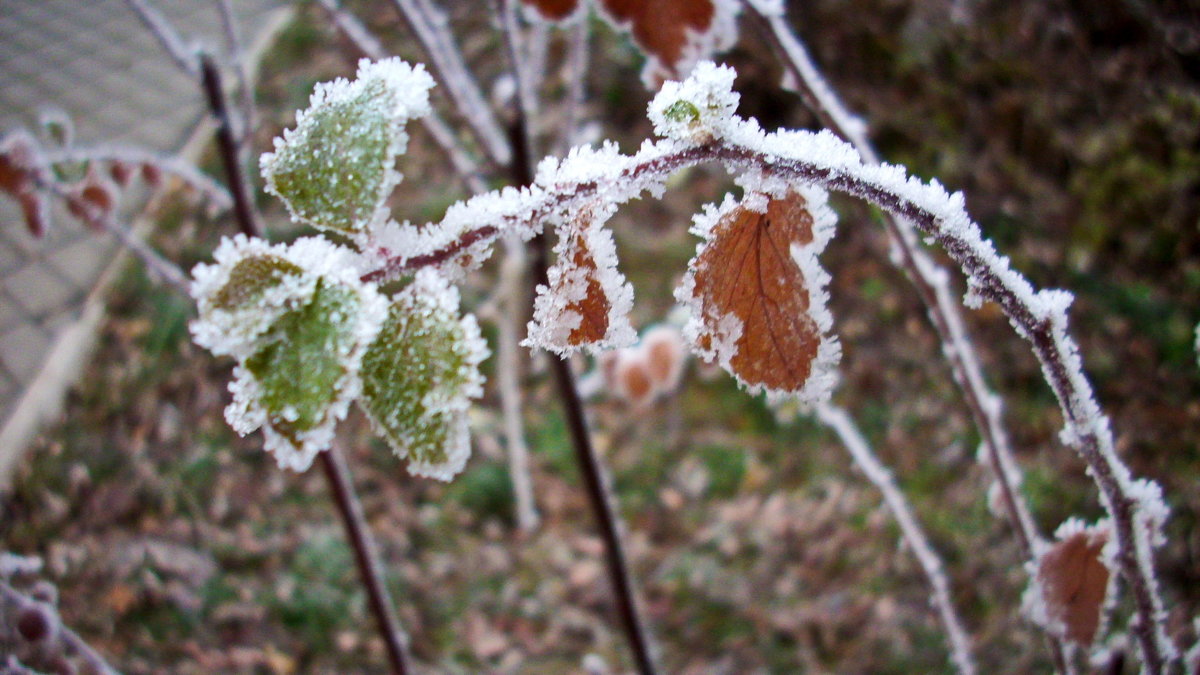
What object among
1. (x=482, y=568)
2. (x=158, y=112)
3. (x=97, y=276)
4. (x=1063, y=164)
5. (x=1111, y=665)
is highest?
(x=158, y=112)

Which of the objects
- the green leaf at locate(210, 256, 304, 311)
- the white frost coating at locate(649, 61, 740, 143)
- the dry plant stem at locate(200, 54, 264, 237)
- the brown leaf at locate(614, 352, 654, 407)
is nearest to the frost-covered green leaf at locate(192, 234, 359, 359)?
the green leaf at locate(210, 256, 304, 311)

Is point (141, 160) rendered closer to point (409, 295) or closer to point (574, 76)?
point (574, 76)

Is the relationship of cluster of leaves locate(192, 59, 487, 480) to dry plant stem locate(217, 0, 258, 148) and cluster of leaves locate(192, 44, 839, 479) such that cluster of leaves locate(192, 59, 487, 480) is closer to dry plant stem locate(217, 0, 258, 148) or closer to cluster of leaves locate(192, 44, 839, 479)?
cluster of leaves locate(192, 44, 839, 479)

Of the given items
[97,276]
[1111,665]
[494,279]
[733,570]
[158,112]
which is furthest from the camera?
[158,112]

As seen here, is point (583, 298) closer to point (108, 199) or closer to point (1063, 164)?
point (108, 199)

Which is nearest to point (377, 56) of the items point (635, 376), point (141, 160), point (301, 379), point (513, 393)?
point (141, 160)

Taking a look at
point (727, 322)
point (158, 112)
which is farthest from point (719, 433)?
point (158, 112)

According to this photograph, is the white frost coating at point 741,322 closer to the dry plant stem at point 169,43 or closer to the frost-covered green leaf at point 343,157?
the frost-covered green leaf at point 343,157

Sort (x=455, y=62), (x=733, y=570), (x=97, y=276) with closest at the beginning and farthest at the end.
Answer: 1. (x=455, y=62)
2. (x=733, y=570)
3. (x=97, y=276)
